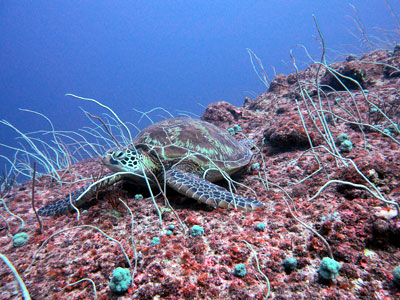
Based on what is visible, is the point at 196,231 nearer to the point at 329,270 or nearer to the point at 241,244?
the point at 241,244

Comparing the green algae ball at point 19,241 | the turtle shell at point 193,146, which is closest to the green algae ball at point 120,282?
the green algae ball at point 19,241

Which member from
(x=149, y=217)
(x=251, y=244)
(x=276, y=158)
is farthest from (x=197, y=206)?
(x=276, y=158)

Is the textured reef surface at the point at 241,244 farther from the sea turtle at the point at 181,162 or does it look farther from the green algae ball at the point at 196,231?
the sea turtle at the point at 181,162

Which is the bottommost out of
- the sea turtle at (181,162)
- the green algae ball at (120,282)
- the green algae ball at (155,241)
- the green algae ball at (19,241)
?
the green algae ball at (120,282)

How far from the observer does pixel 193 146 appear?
10.8 feet

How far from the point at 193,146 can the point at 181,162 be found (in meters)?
0.35

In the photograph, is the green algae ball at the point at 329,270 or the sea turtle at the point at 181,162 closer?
the green algae ball at the point at 329,270

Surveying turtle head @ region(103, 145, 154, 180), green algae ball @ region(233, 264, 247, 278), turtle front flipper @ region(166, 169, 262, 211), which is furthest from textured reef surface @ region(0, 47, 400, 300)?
turtle head @ region(103, 145, 154, 180)

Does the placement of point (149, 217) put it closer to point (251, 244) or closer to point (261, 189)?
point (251, 244)

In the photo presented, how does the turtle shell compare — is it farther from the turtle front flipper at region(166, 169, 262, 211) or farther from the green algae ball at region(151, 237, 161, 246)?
the green algae ball at region(151, 237, 161, 246)

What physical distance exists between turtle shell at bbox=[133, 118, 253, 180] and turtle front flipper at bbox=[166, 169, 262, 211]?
477 millimetres

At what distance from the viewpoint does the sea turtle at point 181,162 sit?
2.40 m

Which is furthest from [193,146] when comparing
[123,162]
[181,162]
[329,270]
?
[329,270]

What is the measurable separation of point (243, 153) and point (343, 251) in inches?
96.1
